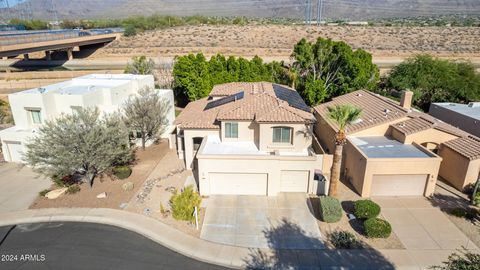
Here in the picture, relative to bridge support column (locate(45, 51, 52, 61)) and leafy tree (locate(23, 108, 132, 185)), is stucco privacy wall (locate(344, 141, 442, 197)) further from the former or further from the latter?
bridge support column (locate(45, 51, 52, 61))

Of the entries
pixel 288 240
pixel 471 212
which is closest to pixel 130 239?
pixel 288 240

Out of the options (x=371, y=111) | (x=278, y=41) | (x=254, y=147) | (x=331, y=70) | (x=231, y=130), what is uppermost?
(x=278, y=41)

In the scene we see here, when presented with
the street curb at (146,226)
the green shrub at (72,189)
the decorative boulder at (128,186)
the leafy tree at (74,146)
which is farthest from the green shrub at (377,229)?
the green shrub at (72,189)

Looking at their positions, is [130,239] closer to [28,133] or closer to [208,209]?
[208,209]

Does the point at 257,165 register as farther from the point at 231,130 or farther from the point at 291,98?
the point at 291,98

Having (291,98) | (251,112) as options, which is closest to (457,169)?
(291,98)

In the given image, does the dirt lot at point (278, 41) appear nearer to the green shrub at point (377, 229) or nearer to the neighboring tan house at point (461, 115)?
the neighboring tan house at point (461, 115)

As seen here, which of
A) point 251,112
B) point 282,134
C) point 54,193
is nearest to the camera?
point 54,193
